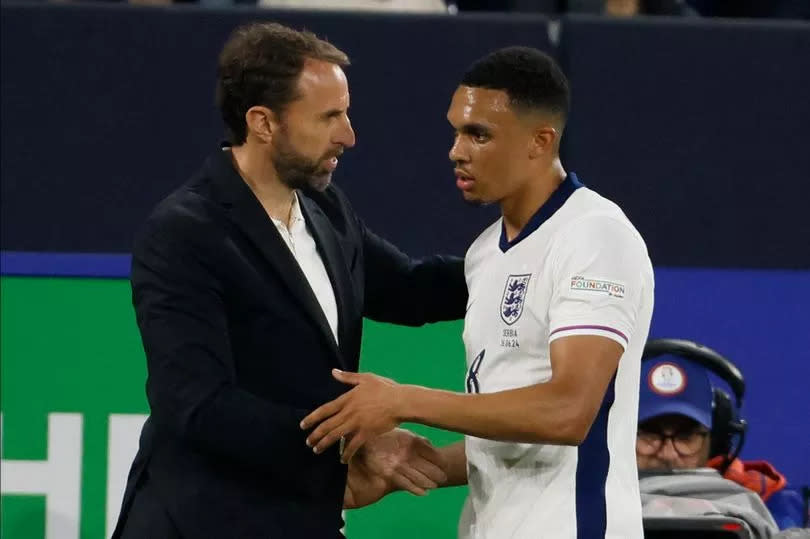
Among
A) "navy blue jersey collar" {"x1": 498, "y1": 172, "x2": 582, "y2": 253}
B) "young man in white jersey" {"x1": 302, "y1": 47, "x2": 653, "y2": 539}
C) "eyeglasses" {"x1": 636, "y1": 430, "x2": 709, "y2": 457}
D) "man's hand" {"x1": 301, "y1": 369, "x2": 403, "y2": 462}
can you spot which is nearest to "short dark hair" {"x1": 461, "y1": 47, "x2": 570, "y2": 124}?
"young man in white jersey" {"x1": 302, "y1": 47, "x2": 653, "y2": 539}

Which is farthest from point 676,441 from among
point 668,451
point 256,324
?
point 256,324

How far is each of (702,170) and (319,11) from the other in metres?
1.21

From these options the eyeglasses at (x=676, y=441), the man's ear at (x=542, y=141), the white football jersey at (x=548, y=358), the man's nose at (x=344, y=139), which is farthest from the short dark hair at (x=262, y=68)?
A: the eyeglasses at (x=676, y=441)

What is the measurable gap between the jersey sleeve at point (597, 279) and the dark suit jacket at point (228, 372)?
0.48 metres

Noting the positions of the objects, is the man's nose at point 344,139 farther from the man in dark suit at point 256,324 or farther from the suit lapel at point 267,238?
the suit lapel at point 267,238

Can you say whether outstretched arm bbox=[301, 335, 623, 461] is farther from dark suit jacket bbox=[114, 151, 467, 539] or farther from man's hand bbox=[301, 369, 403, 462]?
dark suit jacket bbox=[114, 151, 467, 539]

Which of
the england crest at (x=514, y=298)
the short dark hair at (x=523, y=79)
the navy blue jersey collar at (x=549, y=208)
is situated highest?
the short dark hair at (x=523, y=79)

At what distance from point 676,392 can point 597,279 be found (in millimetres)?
1075

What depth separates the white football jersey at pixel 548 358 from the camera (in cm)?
269

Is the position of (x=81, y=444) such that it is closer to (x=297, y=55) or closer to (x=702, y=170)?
(x=297, y=55)

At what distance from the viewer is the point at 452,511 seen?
4.15 meters

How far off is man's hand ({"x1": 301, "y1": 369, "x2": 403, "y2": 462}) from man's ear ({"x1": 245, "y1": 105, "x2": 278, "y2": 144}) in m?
0.56

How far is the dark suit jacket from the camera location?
274cm

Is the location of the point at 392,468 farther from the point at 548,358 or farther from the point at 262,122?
the point at 262,122
